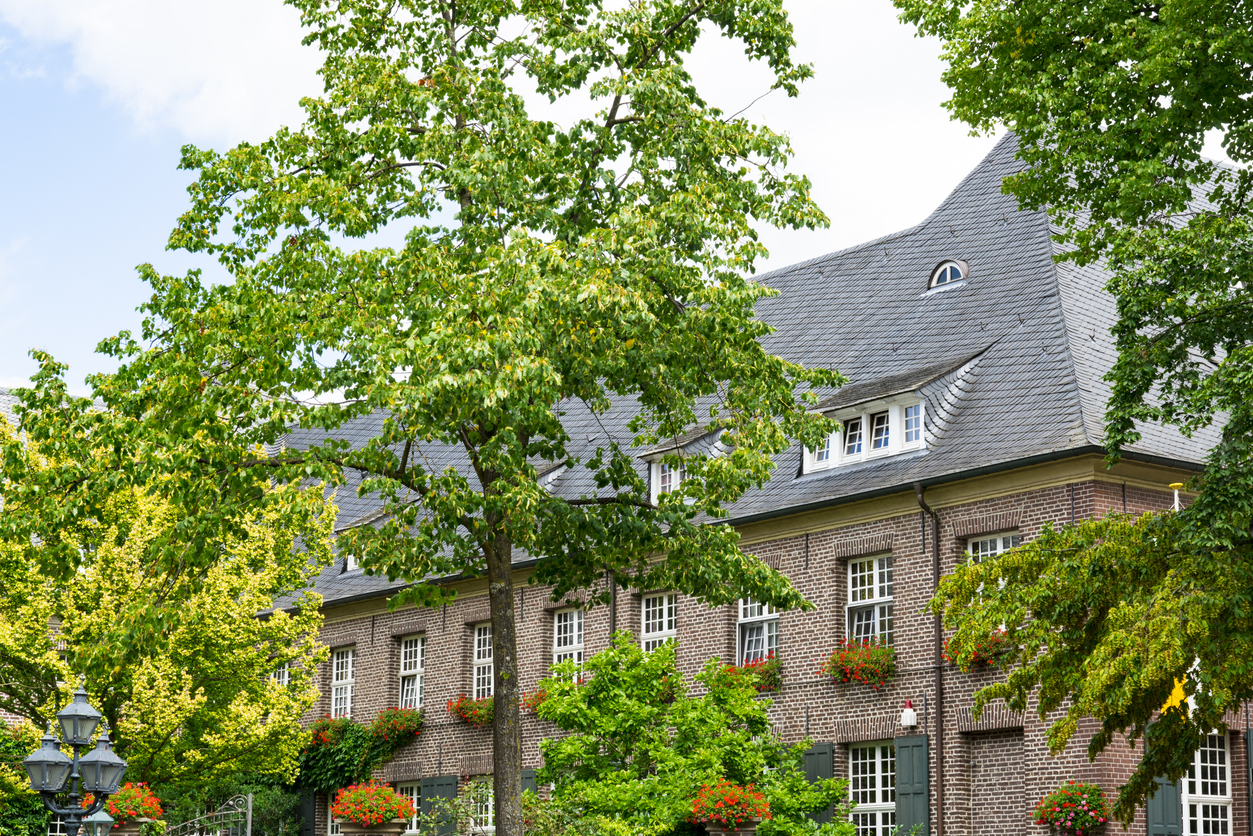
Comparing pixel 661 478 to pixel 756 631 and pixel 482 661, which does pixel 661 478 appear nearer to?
pixel 756 631

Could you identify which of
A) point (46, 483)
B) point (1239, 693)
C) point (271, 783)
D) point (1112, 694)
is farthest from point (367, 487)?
point (271, 783)

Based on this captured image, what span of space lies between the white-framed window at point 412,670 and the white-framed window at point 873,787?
11330 mm

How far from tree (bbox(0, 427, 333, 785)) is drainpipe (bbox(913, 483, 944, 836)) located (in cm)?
952

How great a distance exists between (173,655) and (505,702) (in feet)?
36.3

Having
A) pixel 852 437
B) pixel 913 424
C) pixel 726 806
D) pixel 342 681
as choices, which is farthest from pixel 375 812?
pixel 913 424

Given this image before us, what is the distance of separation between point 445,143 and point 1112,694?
30.3 feet

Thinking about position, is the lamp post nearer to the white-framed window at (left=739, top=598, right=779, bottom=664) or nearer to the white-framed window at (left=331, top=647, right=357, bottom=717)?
the white-framed window at (left=739, top=598, right=779, bottom=664)

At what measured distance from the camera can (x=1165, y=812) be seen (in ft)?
66.9

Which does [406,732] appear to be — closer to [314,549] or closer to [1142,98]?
[314,549]

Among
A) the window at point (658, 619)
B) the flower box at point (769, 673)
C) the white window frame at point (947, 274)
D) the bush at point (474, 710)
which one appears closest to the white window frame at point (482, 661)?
the bush at point (474, 710)

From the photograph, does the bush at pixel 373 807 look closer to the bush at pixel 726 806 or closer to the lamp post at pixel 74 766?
the bush at pixel 726 806

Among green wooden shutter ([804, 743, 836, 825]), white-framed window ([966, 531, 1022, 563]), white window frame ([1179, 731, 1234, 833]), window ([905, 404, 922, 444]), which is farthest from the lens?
window ([905, 404, 922, 444])

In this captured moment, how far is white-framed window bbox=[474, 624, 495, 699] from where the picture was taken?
30516 mm

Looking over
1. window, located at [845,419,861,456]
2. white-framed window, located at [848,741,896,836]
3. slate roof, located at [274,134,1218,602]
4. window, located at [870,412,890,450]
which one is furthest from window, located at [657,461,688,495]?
white-framed window, located at [848,741,896,836]
